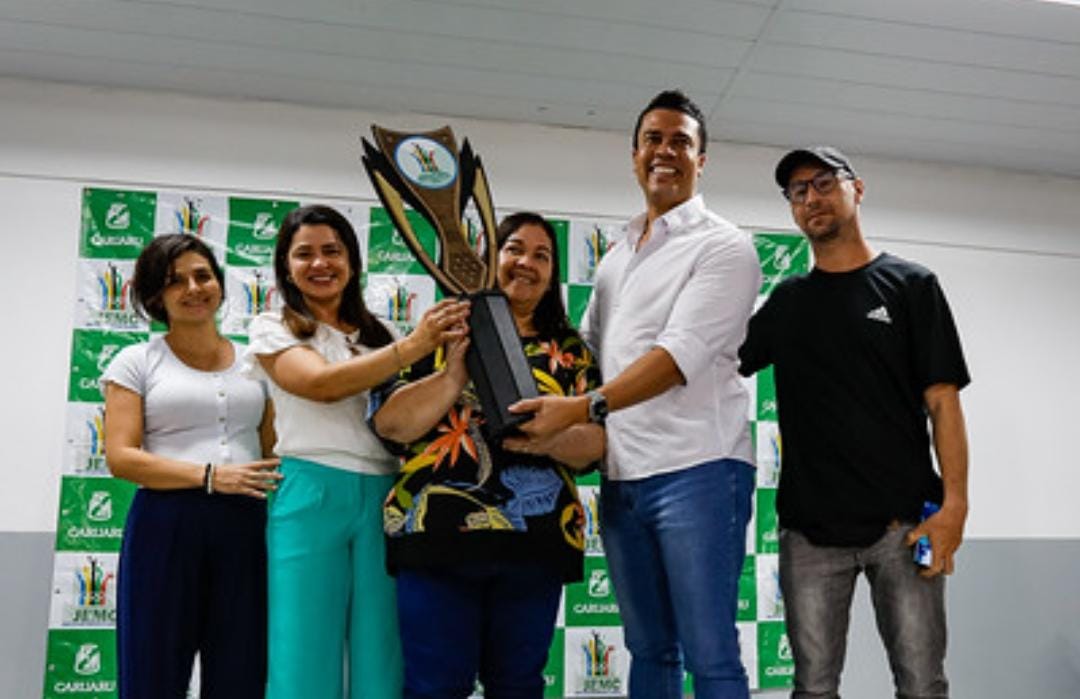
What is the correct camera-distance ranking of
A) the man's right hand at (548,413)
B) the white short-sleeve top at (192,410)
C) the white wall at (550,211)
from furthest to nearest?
1. the white wall at (550,211)
2. the white short-sleeve top at (192,410)
3. the man's right hand at (548,413)

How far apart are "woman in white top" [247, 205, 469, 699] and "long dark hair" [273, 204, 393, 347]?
0.03 m

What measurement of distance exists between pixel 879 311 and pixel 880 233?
74.4 inches

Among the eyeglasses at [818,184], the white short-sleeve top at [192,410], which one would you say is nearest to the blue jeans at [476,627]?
the white short-sleeve top at [192,410]

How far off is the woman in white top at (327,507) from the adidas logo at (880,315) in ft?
2.65

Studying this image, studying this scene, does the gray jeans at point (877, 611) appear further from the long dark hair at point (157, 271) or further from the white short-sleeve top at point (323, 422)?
the long dark hair at point (157, 271)

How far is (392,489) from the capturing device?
156 cm

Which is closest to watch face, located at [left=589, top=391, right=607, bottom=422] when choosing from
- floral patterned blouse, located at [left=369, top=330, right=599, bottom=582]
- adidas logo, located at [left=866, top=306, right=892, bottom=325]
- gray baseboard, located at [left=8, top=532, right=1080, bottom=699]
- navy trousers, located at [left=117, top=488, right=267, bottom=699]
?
floral patterned blouse, located at [left=369, top=330, right=599, bottom=582]

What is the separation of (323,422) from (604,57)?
167cm

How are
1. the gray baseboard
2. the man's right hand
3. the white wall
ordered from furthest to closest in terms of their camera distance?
the gray baseboard < the white wall < the man's right hand

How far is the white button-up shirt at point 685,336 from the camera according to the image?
1542 mm

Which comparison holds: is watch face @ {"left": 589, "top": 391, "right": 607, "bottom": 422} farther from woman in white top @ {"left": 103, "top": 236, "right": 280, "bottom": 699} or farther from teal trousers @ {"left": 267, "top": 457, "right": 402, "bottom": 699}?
woman in white top @ {"left": 103, "top": 236, "right": 280, "bottom": 699}

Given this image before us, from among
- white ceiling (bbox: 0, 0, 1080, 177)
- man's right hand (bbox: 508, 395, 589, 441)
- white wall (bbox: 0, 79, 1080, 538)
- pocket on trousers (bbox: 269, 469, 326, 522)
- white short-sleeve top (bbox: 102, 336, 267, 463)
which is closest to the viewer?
man's right hand (bbox: 508, 395, 589, 441)

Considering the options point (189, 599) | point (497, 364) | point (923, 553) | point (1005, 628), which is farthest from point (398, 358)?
point (1005, 628)

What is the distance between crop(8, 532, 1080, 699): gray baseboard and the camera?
3.15m
